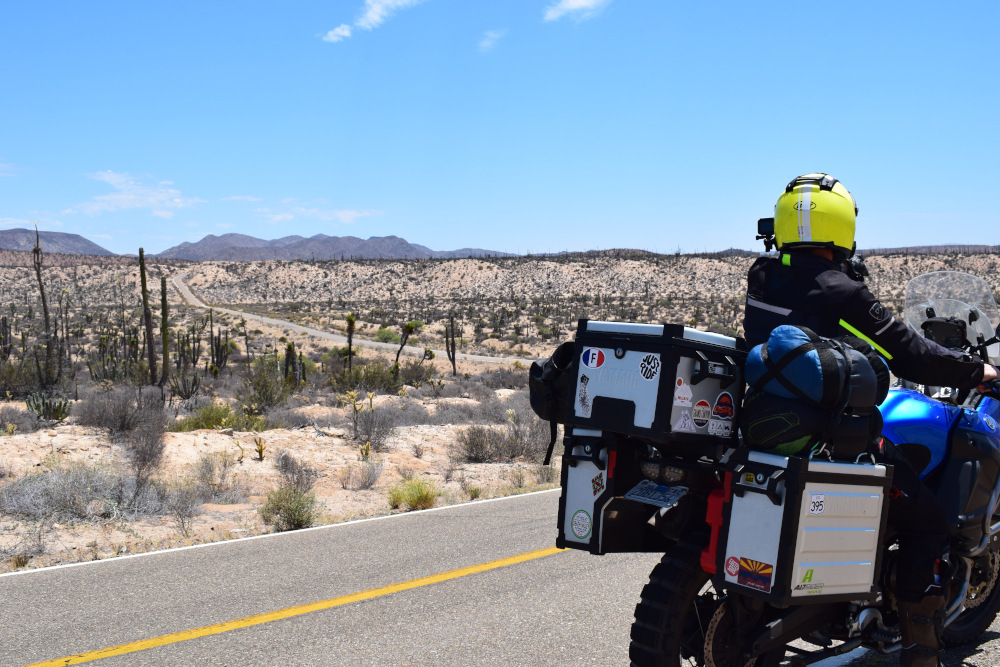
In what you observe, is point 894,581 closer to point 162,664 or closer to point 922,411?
point 922,411

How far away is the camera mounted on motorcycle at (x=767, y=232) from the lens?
13.4 feet

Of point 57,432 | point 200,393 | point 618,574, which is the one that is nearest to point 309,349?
point 200,393

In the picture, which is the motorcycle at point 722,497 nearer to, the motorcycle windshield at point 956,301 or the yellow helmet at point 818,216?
the yellow helmet at point 818,216

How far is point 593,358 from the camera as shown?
11.4 feet

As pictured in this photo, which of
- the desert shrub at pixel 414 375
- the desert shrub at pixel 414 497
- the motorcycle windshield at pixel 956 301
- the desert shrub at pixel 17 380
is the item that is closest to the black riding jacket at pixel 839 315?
the motorcycle windshield at pixel 956 301

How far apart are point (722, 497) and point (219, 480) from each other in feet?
31.2

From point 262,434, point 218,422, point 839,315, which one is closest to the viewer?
point 839,315

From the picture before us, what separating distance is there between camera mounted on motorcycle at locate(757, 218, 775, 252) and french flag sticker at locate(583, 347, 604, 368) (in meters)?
1.23

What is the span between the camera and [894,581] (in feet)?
12.4

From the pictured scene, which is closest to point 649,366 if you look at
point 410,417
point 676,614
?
point 676,614

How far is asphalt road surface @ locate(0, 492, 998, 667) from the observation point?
460cm

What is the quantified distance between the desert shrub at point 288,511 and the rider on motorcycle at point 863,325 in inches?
231

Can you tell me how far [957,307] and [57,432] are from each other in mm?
13447

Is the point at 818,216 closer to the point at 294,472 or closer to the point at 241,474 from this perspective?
the point at 294,472
